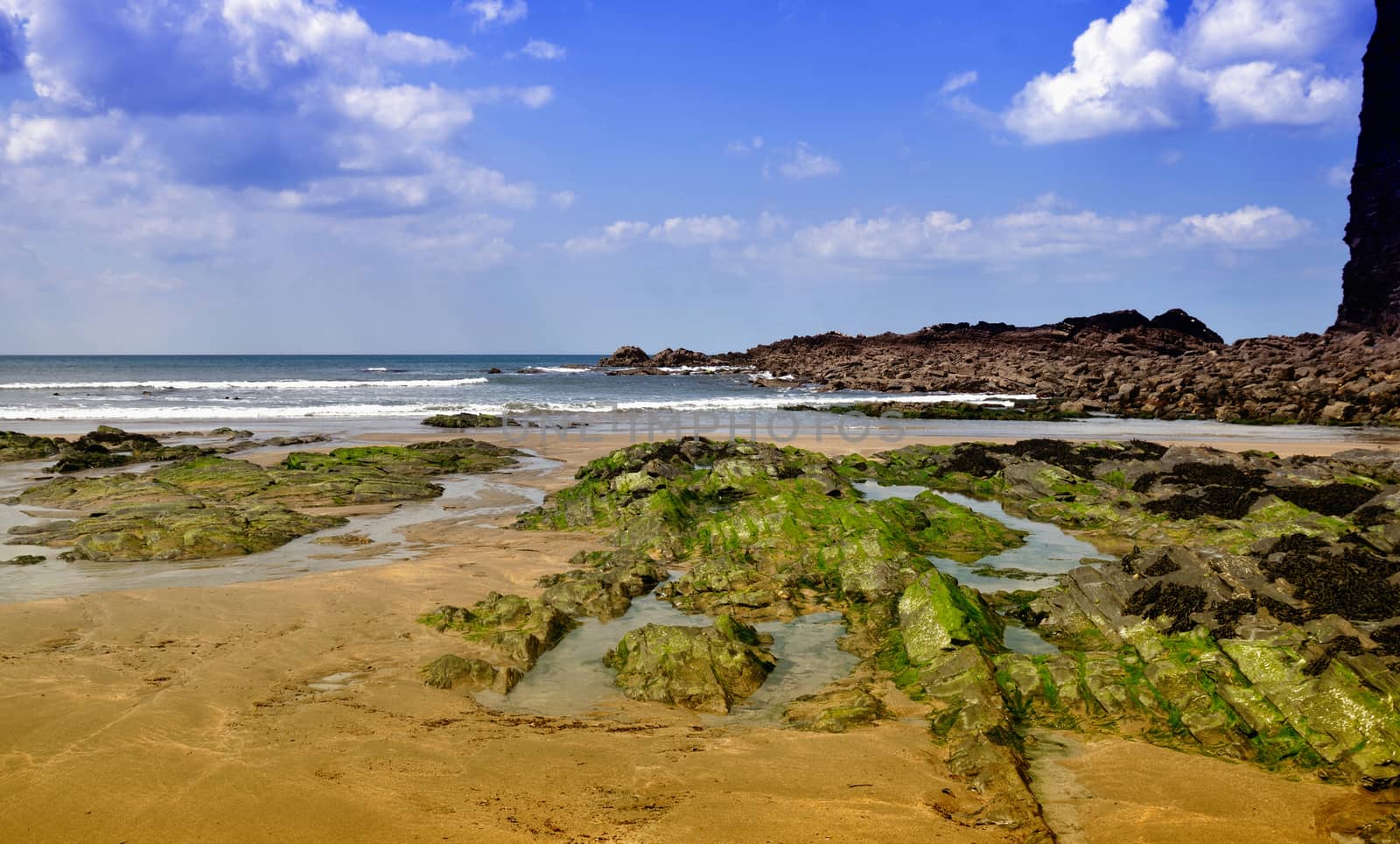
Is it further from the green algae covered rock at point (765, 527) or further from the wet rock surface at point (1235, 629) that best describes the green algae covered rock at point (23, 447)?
the wet rock surface at point (1235, 629)

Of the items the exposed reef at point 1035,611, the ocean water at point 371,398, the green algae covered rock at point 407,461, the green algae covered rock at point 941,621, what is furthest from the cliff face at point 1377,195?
the green algae covered rock at point 941,621

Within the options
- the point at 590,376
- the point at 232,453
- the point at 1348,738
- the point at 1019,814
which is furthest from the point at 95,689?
the point at 590,376

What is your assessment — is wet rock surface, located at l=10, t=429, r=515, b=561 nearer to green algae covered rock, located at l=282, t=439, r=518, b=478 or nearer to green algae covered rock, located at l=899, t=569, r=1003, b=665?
green algae covered rock, located at l=282, t=439, r=518, b=478

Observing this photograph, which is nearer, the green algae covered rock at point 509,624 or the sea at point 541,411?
the green algae covered rock at point 509,624

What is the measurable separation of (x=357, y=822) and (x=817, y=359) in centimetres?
7954

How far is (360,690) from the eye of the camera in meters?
6.31

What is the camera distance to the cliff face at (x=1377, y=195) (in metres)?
58.8

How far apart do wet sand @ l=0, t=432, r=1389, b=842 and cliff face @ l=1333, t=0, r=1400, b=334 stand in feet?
232

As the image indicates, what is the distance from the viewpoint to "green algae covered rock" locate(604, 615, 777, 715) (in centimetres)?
624

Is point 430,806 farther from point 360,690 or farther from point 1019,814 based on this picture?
point 1019,814

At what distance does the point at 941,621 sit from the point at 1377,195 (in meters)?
74.4

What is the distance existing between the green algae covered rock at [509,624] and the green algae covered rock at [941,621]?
330 cm

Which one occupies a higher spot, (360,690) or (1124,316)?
(1124,316)

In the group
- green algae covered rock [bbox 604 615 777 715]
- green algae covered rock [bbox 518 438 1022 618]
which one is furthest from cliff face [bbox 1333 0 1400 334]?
green algae covered rock [bbox 604 615 777 715]
